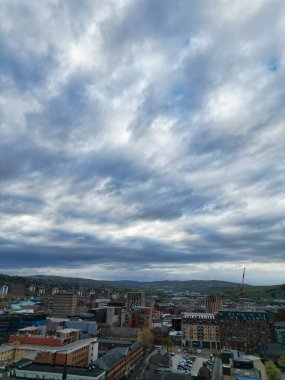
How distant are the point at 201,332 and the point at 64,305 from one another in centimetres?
8681

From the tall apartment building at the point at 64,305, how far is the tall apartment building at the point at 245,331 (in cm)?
9320

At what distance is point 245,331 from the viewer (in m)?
122

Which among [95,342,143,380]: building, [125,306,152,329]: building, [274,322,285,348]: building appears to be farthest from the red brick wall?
[274,322,285,348]: building

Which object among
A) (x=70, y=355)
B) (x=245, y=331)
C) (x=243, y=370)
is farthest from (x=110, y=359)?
(x=245, y=331)

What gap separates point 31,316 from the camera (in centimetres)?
14125

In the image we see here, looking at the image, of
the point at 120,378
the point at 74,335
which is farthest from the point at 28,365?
the point at 74,335

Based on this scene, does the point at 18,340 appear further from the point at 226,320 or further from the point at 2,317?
the point at 226,320

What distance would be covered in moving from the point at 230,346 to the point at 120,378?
63.1 meters

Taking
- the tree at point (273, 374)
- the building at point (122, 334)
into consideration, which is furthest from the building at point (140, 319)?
the tree at point (273, 374)

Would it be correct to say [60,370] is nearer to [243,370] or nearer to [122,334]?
[243,370]

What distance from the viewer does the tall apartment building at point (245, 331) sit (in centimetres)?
12006

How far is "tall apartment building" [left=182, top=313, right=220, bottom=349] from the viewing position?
129375 mm

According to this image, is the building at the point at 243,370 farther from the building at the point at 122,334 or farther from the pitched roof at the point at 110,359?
the building at the point at 122,334

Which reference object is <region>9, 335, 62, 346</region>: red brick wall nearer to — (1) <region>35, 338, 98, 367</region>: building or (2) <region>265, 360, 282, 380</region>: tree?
(1) <region>35, 338, 98, 367</region>: building
